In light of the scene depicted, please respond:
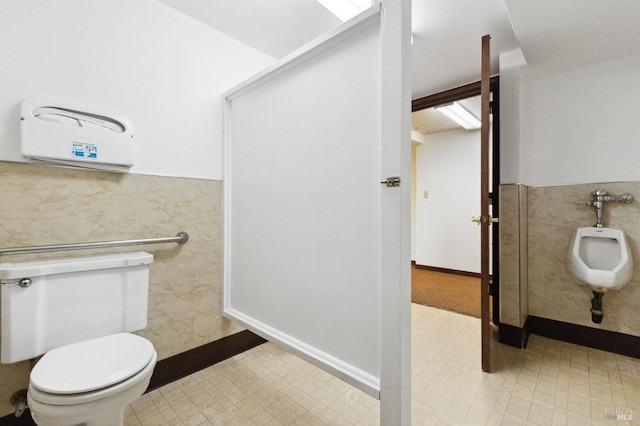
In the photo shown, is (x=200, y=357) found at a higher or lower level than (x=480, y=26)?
lower

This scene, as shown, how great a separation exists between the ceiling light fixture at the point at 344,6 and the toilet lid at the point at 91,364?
A: 2.02 metres

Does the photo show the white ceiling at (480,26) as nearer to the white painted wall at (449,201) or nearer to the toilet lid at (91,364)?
the toilet lid at (91,364)

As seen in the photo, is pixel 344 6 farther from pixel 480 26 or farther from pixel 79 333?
pixel 79 333

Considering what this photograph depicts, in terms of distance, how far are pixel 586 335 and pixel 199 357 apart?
2.82 meters

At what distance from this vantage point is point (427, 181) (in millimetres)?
4832

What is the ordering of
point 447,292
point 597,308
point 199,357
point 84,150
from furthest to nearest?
Result: 1. point 447,292
2. point 597,308
3. point 199,357
4. point 84,150

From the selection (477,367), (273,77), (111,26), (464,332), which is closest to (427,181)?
(464,332)

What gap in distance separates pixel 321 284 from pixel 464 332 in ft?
5.76

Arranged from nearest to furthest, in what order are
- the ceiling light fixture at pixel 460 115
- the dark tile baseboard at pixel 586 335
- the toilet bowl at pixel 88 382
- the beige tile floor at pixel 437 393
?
the toilet bowl at pixel 88 382 → the beige tile floor at pixel 437 393 → the dark tile baseboard at pixel 586 335 → the ceiling light fixture at pixel 460 115

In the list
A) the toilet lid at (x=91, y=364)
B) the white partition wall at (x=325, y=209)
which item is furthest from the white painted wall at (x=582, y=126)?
the toilet lid at (x=91, y=364)

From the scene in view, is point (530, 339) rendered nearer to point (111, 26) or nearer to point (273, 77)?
point (273, 77)

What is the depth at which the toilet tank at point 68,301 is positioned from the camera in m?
1.08

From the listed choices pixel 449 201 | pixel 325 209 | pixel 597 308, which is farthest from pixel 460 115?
pixel 325 209

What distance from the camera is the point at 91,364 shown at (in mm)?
1031
